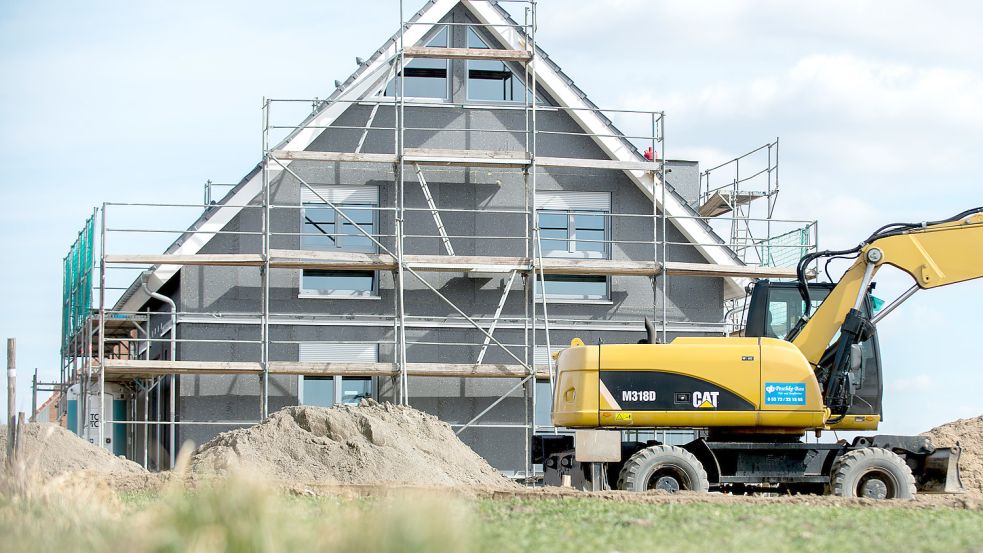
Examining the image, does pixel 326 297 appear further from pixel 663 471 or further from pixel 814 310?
pixel 814 310

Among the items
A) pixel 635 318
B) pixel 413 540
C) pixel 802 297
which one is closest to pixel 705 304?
pixel 635 318

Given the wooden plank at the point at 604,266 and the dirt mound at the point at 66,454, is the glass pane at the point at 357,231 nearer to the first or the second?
the wooden plank at the point at 604,266

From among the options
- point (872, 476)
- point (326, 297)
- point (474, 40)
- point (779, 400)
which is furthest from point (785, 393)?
point (474, 40)

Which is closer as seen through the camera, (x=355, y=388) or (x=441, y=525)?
(x=441, y=525)

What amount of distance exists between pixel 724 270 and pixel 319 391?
746 cm

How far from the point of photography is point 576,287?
24.7 meters

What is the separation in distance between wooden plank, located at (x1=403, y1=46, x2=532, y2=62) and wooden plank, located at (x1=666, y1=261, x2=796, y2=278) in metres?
4.52

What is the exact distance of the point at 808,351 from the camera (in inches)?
638

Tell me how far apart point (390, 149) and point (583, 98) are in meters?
3.65

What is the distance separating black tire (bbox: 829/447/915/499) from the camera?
15.5 metres

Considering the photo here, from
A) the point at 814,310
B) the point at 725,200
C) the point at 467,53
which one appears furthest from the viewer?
the point at 725,200

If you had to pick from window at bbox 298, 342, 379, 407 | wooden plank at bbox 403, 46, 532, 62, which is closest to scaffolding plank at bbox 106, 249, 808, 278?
window at bbox 298, 342, 379, 407

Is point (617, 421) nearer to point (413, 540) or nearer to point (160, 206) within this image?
point (413, 540)

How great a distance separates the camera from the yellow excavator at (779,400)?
15602 mm
